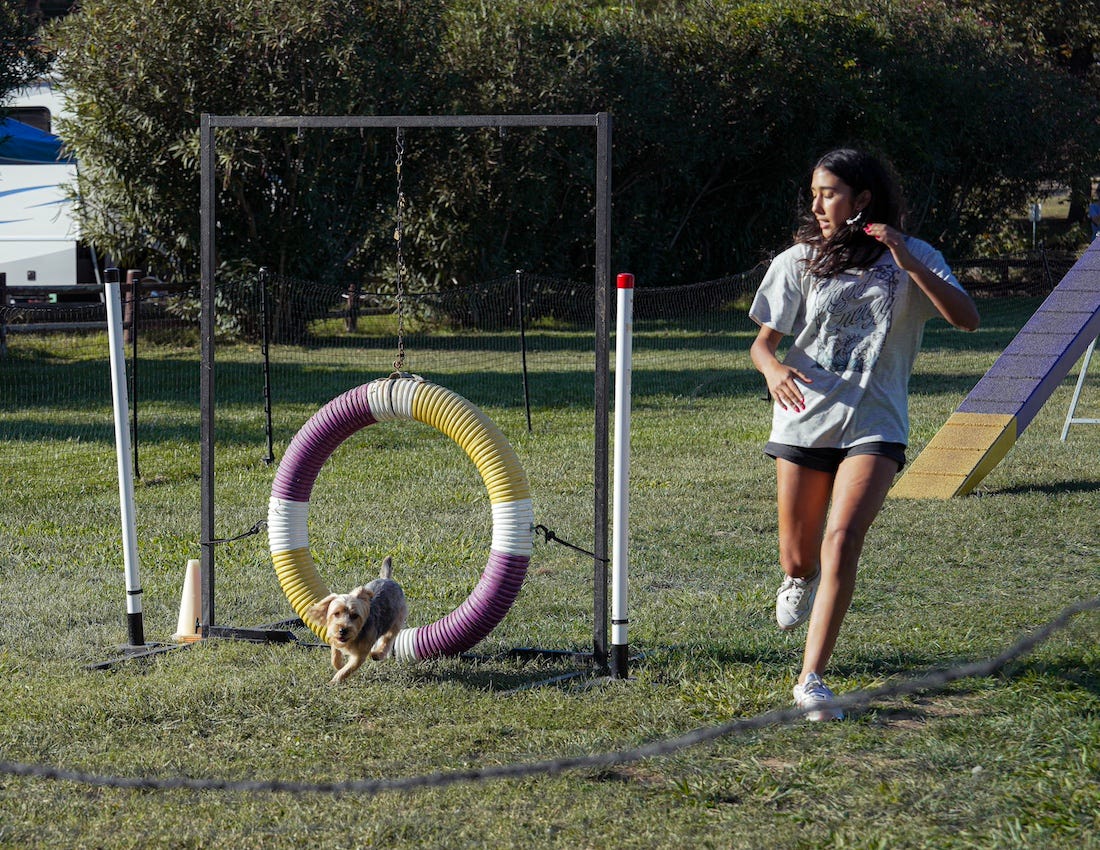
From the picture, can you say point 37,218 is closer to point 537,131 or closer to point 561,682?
point 537,131

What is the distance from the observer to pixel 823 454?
4.12 m

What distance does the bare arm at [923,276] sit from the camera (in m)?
3.88

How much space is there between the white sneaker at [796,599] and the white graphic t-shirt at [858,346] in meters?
0.63

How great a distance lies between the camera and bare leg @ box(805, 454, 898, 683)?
3.97 m

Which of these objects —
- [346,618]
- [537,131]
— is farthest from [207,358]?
[537,131]

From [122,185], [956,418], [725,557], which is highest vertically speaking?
[122,185]

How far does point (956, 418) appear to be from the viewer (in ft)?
28.3

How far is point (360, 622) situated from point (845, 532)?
1.72 metres

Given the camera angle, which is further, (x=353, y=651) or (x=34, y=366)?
(x=34, y=366)

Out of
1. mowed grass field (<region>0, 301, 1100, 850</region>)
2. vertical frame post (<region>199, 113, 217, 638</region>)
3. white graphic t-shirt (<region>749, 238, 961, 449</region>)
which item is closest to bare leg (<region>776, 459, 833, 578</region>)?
white graphic t-shirt (<region>749, 238, 961, 449</region>)

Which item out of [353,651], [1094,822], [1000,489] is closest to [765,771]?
[1094,822]

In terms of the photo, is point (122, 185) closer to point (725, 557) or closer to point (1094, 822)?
point (725, 557)

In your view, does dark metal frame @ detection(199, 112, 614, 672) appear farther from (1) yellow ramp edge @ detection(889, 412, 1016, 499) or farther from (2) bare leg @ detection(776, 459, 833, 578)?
(1) yellow ramp edge @ detection(889, 412, 1016, 499)

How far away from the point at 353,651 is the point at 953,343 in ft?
52.0
